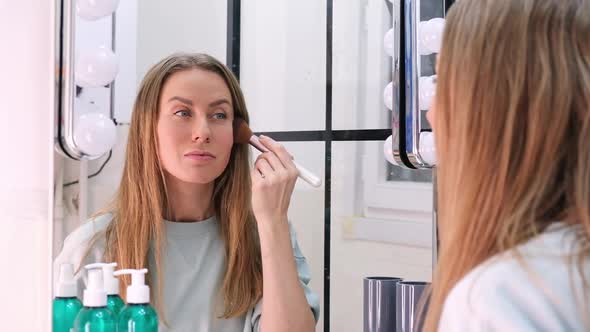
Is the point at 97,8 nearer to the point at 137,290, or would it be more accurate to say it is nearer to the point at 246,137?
the point at 246,137

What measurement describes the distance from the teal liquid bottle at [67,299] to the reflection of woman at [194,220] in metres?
0.05

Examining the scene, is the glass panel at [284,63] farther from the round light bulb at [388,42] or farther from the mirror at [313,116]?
the round light bulb at [388,42]

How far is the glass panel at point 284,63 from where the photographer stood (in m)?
1.25

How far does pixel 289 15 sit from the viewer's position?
1.33m

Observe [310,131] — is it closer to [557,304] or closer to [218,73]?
[218,73]

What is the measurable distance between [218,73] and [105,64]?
0.55 ft

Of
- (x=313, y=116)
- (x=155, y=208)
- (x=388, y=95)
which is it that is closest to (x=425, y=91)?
(x=388, y=95)

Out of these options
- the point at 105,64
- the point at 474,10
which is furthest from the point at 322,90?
the point at 474,10

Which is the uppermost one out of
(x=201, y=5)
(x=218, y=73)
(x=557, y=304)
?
(x=201, y=5)

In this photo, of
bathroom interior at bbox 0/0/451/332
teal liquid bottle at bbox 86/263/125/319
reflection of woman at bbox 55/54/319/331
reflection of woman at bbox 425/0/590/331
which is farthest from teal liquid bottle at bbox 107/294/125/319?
reflection of woman at bbox 425/0/590/331

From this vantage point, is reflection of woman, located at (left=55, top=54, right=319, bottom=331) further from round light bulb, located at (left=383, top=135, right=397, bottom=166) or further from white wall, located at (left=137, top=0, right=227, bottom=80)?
round light bulb, located at (left=383, top=135, right=397, bottom=166)

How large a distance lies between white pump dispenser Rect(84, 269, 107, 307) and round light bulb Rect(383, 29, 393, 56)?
59cm

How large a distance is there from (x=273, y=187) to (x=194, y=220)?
148mm

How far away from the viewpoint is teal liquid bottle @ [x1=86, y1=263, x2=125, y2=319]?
1.00 metres
